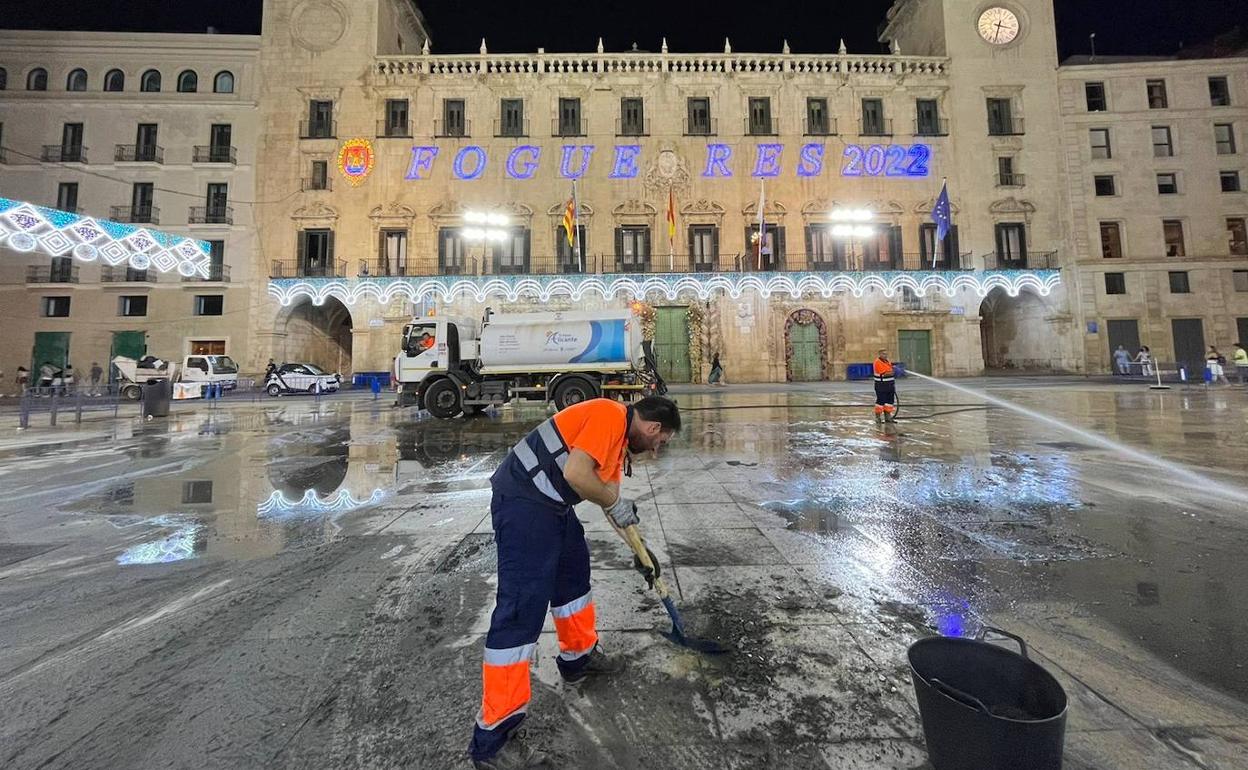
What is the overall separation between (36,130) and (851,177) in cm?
4695

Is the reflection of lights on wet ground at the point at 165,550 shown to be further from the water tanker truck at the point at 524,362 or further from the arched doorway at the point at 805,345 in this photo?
the arched doorway at the point at 805,345

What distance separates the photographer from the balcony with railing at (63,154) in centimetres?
2698

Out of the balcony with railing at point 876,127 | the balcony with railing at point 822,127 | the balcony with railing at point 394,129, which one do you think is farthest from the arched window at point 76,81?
the balcony with railing at point 876,127

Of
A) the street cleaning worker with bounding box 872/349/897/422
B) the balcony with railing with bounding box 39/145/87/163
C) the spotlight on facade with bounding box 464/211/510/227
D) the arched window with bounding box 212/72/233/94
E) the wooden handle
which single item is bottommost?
the wooden handle

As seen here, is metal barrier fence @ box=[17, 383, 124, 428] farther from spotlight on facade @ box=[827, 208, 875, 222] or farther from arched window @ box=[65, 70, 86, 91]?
spotlight on facade @ box=[827, 208, 875, 222]

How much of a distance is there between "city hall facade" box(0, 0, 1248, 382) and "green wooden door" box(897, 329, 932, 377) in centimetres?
12

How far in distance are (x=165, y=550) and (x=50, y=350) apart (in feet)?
116

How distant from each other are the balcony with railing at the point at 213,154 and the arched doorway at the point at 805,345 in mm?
33363

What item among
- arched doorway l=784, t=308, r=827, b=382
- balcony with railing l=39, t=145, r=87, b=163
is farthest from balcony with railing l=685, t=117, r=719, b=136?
balcony with railing l=39, t=145, r=87, b=163

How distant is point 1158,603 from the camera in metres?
2.95

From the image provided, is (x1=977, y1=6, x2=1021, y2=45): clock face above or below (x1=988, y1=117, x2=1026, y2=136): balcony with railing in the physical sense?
above

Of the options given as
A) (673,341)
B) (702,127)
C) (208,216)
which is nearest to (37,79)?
(208,216)

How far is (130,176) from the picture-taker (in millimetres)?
27328

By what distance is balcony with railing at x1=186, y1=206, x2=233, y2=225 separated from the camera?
26.9 meters
